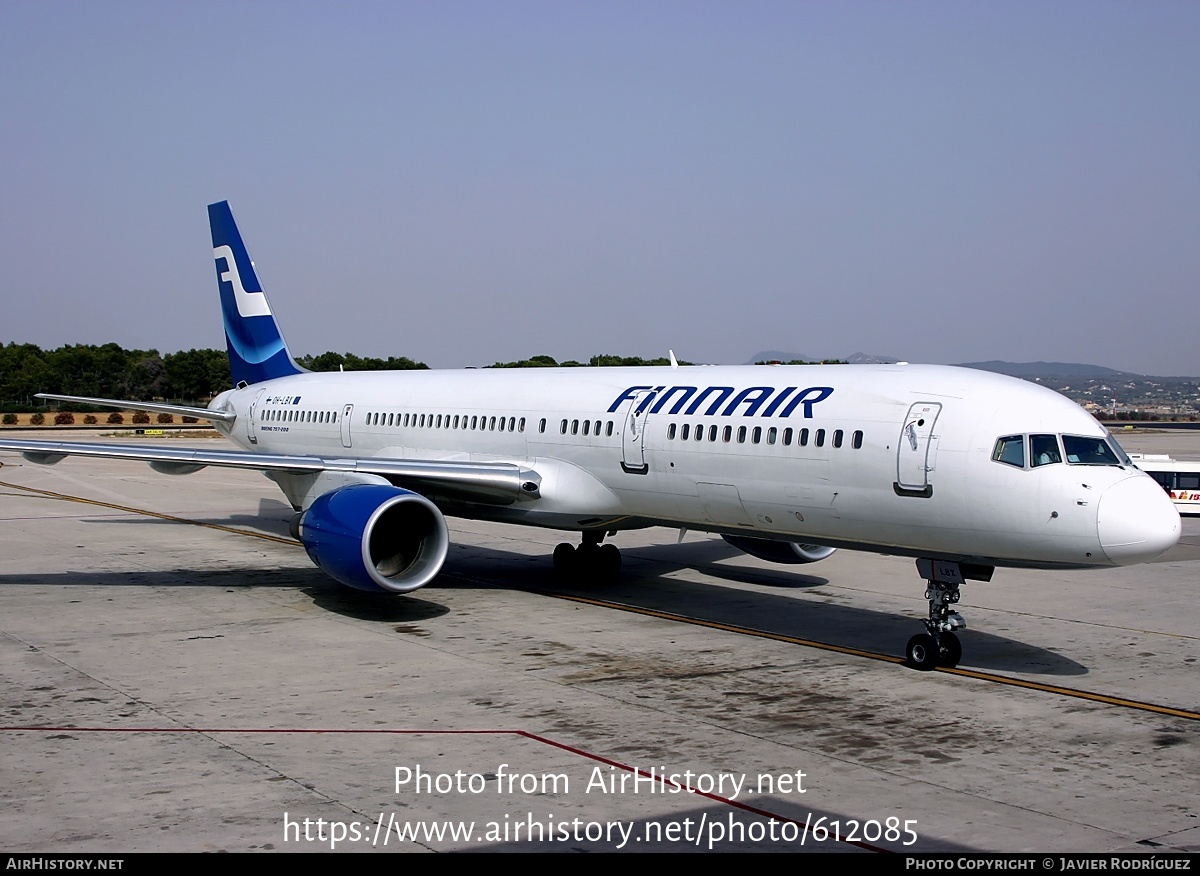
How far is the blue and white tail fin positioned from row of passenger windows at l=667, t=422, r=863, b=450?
1473cm

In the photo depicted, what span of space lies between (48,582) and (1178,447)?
60.3 metres

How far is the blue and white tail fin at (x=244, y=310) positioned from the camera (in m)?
27.6

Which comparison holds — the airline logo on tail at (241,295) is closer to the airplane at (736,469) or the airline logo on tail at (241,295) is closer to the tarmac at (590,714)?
the airplane at (736,469)

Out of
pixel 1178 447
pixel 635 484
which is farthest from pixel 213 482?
pixel 1178 447

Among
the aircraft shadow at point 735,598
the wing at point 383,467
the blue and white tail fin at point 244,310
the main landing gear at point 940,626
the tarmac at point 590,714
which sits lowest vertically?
the tarmac at point 590,714

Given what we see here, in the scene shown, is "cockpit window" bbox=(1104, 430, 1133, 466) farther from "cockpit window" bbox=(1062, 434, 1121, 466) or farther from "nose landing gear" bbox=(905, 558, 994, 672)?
"nose landing gear" bbox=(905, 558, 994, 672)

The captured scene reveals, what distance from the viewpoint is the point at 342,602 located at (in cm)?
1788

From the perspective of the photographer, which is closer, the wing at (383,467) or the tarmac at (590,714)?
the tarmac at (590,714)

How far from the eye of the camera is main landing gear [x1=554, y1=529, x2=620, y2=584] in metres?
20.2

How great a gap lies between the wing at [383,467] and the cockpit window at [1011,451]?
766cm

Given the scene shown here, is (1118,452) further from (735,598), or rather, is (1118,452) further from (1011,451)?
(735,598)

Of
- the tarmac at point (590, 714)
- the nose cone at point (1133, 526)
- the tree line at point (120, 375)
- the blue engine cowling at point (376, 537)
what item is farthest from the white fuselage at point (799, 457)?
the tree line at point (120, 375)

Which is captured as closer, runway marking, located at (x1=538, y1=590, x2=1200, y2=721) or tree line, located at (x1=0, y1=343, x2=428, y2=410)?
runway marking, located at (x1=538, y1=590, x2=1200, y2=721)

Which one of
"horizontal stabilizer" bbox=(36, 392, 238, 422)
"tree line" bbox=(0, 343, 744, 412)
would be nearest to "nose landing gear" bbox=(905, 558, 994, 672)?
"horizontal stabilizer" bbox=(36, 392, 238, 422)
